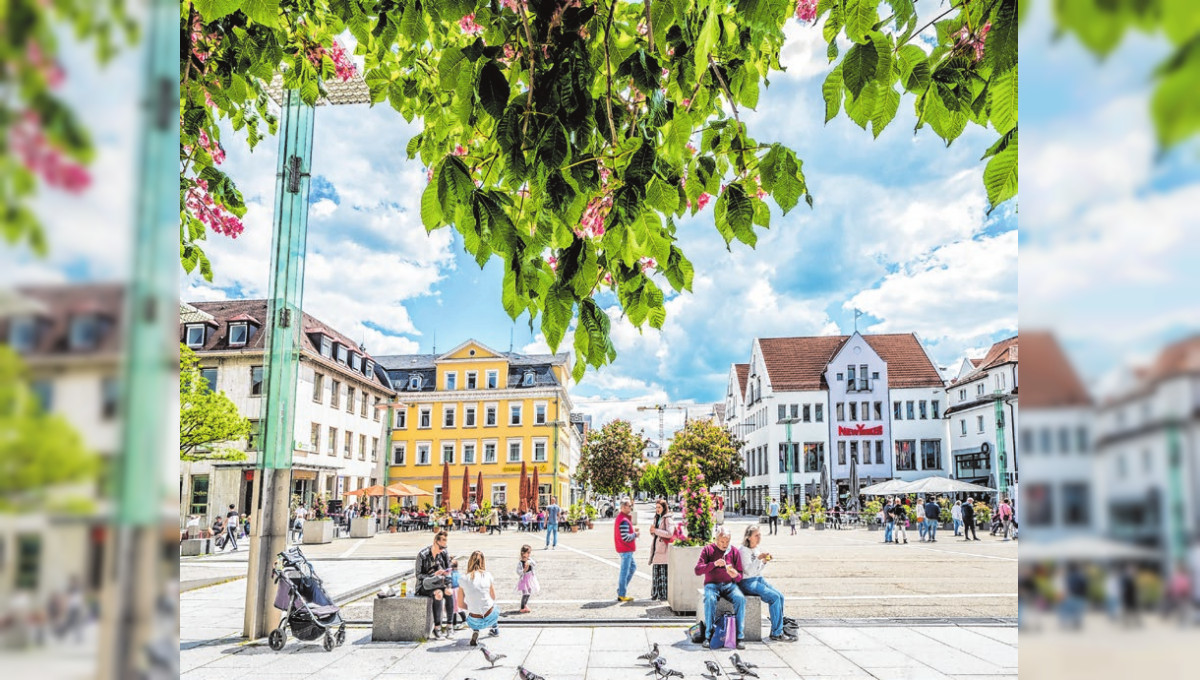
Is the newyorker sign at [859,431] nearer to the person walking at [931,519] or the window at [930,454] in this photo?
the window at [930,454]

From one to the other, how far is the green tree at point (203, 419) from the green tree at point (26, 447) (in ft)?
84.7

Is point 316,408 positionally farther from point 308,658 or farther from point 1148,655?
point 1148,655

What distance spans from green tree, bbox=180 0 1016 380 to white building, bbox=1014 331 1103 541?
1608 mm

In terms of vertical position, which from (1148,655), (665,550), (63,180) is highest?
(63,180)

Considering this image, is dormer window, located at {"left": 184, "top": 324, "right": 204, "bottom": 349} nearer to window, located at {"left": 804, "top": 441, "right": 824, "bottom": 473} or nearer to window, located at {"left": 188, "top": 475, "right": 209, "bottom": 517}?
window, located at {"left": 188, "top": 475, "right": 209, "bottom": 517}

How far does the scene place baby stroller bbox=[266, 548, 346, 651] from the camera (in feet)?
30.2

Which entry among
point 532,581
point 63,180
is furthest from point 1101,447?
point 532,581

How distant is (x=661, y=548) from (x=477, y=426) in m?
43.8

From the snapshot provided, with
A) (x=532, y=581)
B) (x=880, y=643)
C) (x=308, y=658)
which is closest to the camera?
(x=308, y=658)

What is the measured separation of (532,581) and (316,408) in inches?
1249

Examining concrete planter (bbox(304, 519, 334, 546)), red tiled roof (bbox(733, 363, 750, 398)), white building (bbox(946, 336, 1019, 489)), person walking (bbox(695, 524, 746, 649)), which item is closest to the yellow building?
red tiled roof (bbox(733, 363, 750, 398))

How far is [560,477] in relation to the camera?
211 ft

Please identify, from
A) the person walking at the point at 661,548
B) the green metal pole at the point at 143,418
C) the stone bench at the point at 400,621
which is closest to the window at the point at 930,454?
the person walking at the point at 661,548

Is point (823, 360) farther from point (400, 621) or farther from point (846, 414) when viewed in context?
point (400, 621)
